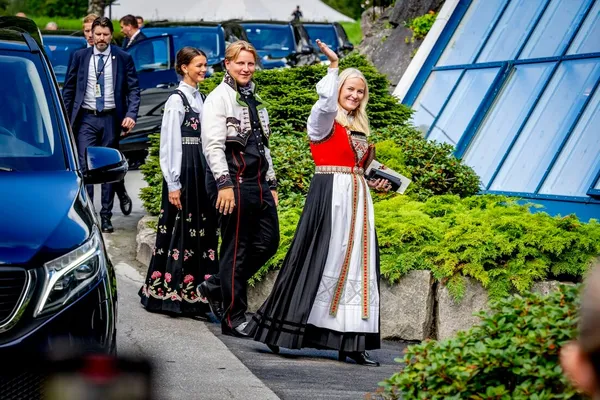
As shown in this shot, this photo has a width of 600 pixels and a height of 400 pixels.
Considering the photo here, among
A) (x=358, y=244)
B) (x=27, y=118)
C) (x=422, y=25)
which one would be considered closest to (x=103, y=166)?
(x=27, y=118)

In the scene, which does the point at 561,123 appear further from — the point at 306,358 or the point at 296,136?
the point at 306,358

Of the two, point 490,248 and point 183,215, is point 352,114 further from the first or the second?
point 183,215

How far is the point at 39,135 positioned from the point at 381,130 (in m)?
6.77

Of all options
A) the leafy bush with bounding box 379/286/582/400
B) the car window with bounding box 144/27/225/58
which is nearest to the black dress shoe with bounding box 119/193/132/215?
the leafy bush with bounding box 379/286/582/400

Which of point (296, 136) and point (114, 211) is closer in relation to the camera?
point (296, 136)

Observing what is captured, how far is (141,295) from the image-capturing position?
898 centimetres

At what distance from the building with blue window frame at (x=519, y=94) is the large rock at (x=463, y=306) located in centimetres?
287

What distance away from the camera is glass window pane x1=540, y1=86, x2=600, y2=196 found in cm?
1073

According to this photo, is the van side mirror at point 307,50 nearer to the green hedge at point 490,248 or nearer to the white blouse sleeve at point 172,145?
the green hedge at point 490,248

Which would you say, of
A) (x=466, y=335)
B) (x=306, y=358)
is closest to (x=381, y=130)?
(x=306, y=358)

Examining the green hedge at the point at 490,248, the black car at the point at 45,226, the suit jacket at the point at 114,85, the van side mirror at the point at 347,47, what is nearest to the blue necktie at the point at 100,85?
the suit jacket at the point at 114,85

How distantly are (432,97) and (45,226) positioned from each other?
33.2ft

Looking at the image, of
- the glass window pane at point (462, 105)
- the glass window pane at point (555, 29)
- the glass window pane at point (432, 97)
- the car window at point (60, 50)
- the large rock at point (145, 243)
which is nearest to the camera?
the large rock at point (145, 243)

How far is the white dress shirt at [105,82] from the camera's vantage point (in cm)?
1124
